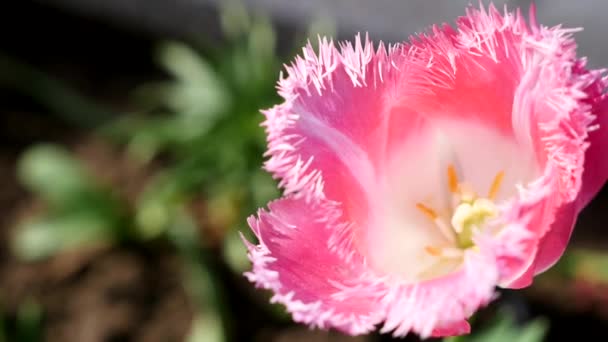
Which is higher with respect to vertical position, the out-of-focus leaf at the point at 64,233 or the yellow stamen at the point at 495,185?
the out-of-focus leaf at the point at 64,233

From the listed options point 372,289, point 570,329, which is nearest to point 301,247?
point 372,289

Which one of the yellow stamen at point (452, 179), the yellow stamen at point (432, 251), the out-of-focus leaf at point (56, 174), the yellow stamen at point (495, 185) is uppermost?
the out-of-focus leaf at point (56, 174)

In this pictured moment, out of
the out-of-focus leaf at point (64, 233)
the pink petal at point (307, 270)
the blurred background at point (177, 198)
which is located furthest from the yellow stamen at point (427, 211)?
the out-of-focus leaf at point (64, 233)

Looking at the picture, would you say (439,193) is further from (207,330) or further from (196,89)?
(196,89)

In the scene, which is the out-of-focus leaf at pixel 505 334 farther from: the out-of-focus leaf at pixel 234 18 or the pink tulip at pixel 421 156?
the out-of-focus leaf at pixel 234 18

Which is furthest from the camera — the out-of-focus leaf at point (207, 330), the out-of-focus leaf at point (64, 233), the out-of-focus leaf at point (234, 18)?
the out-of-focus leaf at point (234, 18)

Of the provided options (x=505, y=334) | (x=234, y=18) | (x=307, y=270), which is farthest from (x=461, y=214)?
(x=234, y=18)
